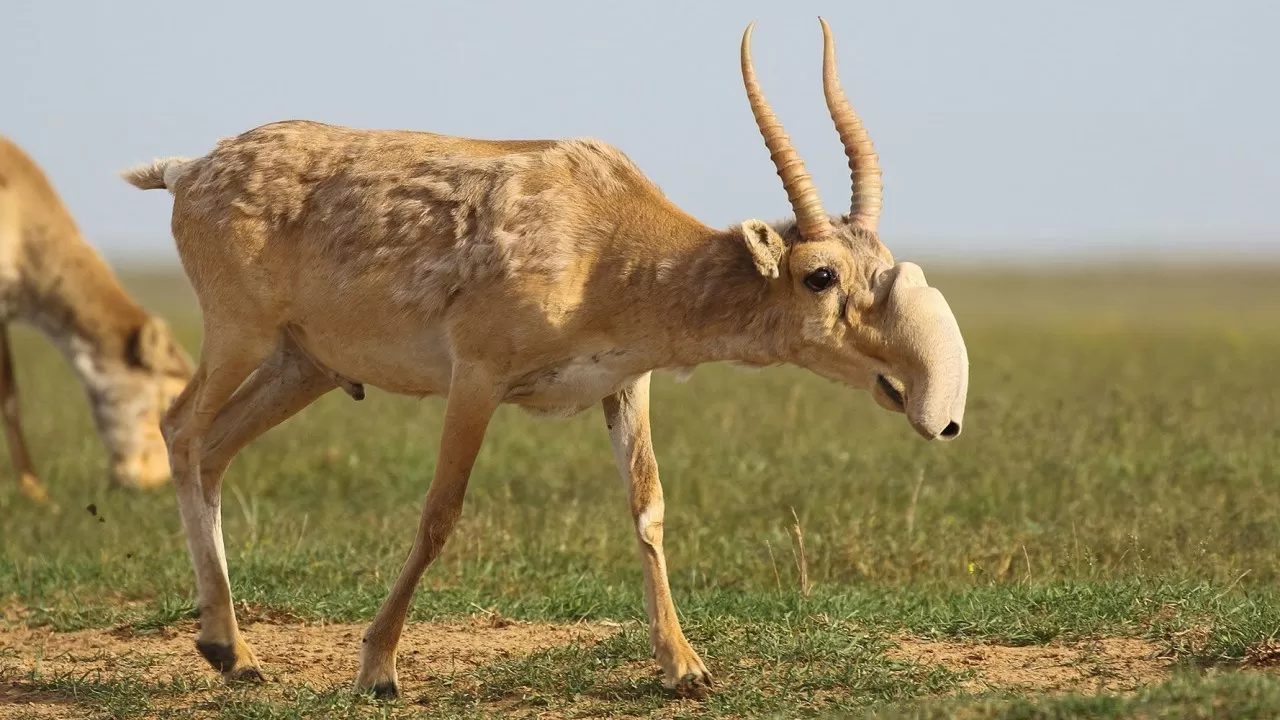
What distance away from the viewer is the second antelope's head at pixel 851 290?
5.27 metres

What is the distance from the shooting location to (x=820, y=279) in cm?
544

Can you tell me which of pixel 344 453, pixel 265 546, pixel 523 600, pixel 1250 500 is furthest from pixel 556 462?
pixel 1250 500

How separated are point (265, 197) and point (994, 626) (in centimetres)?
352

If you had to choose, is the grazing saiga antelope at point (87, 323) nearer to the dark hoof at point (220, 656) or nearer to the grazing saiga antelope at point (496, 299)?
the grazing saiga antelope at point (496, 299)

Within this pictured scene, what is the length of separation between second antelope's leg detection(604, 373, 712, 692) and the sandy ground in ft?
0.82

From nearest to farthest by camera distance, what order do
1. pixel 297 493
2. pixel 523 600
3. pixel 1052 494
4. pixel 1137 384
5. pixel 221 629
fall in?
pixel 221 629
pixel 523 600
pixel 1052 494
pixel 297 493
pixel 1137 384

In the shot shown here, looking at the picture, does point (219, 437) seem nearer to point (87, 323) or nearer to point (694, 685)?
point (694, 685)

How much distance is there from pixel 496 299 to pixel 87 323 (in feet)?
25.2

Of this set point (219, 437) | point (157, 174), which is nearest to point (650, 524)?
point (219, 437)

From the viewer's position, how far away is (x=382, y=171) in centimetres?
636

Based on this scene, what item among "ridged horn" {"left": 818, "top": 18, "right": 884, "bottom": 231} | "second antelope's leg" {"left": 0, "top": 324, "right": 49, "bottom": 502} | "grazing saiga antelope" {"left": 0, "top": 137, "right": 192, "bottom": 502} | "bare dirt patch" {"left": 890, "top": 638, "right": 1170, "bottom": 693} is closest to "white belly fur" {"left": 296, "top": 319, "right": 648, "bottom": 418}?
"ridged horn" {"left": 818, "top": 18, "right": 884, "bottom": 231}

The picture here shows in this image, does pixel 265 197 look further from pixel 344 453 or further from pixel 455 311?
pixel 344 453

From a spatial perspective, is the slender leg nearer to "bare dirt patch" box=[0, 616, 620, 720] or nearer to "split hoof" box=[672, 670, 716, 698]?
"bare dirt patch" box=[0, 616, 620, 720]

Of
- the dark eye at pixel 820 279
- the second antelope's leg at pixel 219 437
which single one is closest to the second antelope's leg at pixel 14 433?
the second antelope's leg at pixel 219 437
